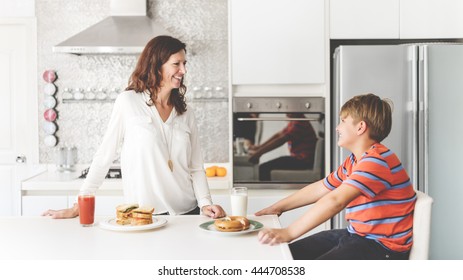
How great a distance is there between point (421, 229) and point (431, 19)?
2.03 m

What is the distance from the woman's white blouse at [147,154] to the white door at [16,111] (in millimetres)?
1932

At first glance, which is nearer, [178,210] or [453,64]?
[178,210]

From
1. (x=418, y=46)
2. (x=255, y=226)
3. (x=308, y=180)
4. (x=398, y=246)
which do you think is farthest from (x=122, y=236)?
(x=418, y=46)

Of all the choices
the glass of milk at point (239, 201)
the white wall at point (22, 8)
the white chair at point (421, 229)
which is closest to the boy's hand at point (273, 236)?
the glass of milk at point (239, 201)

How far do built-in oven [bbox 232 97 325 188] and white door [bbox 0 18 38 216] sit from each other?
1520 mm

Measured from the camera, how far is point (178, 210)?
2.25 metres

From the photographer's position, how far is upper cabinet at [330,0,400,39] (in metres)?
3.41

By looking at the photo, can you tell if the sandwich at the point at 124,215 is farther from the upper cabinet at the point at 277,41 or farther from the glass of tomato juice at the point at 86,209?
the upper cabinet at the point at 277,41

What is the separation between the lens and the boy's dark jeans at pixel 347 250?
1.78 meters

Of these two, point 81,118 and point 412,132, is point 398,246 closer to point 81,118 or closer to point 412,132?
point 412,132

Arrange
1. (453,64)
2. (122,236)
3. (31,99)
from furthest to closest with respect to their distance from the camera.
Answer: (31,99) → (453,64) → (122,236)

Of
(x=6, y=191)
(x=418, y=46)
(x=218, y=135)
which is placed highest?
(x=418, y=46)

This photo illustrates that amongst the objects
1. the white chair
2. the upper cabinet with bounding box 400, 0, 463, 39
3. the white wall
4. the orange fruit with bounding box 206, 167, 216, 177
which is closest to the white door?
the white wall

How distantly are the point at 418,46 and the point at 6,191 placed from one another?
2.91 metres
